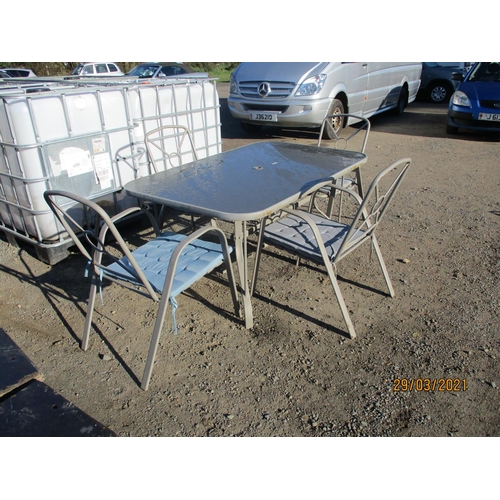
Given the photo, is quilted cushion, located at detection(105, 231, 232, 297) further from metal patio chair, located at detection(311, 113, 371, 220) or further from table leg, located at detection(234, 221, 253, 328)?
metal patio chair, located at detection(311, 113, 371, 220)

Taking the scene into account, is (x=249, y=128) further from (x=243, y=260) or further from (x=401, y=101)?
(x=243, y=260)

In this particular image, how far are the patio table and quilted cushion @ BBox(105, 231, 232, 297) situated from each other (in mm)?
208

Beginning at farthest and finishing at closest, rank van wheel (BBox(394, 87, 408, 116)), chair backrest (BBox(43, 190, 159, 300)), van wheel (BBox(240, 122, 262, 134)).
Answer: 1. van wheel (BBox(394, 87, 408, 116))
2. van wheel (BBox(240, 122, 262, 134))
3. chair backrest (BBox(43, 190, 159, 300))

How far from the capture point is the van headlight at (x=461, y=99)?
7465 millimetres

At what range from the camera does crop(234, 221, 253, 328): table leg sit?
2515mm

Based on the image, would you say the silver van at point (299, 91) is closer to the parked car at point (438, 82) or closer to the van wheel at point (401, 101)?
the van wheel at point (401, 101)

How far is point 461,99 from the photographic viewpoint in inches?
297

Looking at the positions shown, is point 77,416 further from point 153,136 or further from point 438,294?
point 153,136

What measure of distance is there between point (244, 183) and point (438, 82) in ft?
40.3

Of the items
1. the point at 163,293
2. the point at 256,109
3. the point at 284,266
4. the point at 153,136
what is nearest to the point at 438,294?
the point at 284,266

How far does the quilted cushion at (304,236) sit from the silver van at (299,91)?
4.47 metres
